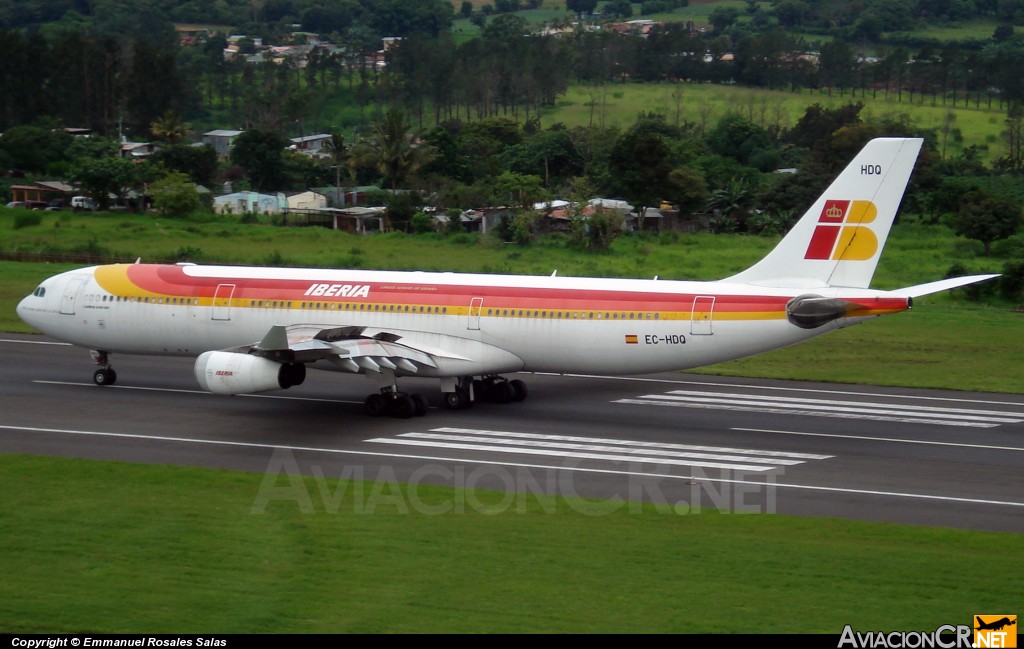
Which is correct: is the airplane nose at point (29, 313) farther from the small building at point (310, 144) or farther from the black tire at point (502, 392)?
the small building at point (310, 144)

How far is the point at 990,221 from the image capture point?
232 feet

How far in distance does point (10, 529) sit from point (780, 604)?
13.8 m

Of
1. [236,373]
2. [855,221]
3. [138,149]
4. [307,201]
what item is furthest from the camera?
[138,149]

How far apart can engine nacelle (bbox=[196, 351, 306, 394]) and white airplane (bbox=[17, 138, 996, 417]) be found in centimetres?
4

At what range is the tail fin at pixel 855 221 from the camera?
32.0 m

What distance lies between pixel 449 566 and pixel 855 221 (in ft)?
54.2

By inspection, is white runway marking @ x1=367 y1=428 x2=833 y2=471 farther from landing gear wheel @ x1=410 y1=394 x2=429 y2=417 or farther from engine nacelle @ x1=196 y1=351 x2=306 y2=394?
engine nacelle @ x1=196 y1=351 x2=306 y2=394

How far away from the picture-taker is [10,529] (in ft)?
75.3

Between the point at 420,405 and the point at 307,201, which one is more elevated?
the point at 420,405

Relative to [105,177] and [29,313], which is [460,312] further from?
[105,177]

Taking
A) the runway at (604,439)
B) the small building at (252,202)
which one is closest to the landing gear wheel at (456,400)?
the runway at (604,439)

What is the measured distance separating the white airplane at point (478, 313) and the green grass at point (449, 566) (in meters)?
8.10

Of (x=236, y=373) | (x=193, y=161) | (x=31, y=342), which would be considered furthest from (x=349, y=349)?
(x=193, y=161)

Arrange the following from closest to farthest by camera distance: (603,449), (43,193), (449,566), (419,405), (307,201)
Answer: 1. (449,566)
2. (603,449)
3. (419,405)
4. (43,193)
5. (307,201)
